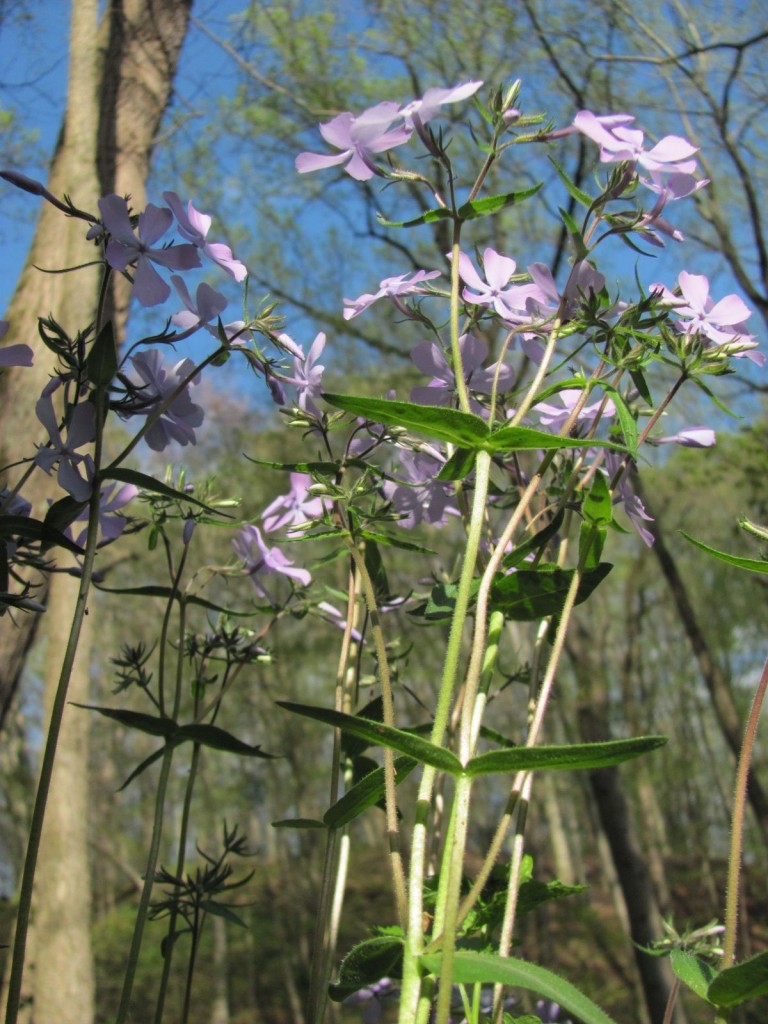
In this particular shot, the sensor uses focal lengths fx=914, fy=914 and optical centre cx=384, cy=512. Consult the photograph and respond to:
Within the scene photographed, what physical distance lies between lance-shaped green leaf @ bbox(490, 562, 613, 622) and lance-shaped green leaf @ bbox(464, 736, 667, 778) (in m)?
0.23

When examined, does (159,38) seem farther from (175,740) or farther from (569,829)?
(569,829)

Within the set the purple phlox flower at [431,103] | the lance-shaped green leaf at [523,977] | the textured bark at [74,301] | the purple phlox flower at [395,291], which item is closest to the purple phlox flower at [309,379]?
the purple phlox flower at [395,291]

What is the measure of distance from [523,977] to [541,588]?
0.42 metres

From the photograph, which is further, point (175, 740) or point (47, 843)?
point (47, 843)

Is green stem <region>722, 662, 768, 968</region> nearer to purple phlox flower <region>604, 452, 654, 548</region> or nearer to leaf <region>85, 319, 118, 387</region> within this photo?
purple phlox flower <region>604, 452, 654, 548</region>

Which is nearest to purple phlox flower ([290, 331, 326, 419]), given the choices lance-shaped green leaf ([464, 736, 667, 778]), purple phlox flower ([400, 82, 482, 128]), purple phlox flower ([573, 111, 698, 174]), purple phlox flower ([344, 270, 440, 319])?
purple phlox flower ([344, 270, 440, 319])

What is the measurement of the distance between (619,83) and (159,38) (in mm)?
4187

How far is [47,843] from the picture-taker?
5395mm

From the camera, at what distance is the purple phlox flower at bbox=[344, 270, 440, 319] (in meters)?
1.02

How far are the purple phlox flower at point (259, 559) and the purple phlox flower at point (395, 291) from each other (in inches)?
15.2

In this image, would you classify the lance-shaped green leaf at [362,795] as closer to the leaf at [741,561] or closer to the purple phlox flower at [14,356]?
the leaf at [741,561]

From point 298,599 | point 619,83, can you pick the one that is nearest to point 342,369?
point 619,83

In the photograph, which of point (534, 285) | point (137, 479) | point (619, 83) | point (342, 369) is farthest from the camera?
point (342, 369)

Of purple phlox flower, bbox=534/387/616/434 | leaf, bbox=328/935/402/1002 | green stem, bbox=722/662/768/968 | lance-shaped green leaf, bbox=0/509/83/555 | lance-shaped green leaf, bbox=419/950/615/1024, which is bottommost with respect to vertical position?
leaf, bbox=328/935/402/1002
